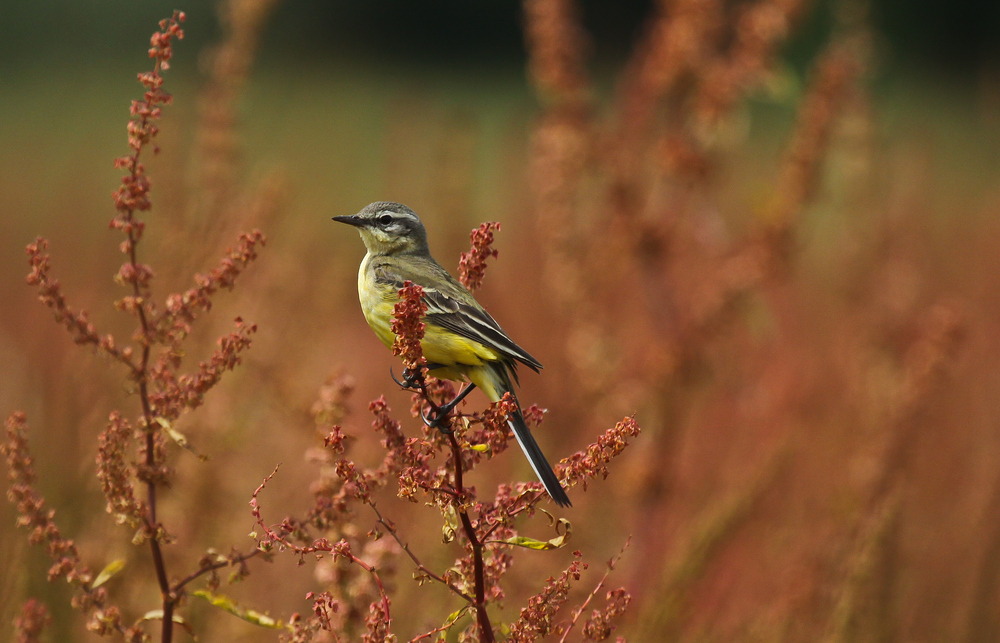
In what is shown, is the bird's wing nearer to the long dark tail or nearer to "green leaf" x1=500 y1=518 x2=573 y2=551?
the long dark tail

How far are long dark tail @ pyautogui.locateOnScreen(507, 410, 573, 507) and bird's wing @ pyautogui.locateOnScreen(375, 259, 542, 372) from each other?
0.56 feet

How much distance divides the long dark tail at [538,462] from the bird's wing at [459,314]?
170 mm

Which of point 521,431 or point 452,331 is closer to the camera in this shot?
point 521,431

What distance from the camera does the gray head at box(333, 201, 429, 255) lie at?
3338 millimetres

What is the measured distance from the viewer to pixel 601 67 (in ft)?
71.8

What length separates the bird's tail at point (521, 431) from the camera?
1.82m

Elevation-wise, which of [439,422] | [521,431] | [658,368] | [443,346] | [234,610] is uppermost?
[658,368]

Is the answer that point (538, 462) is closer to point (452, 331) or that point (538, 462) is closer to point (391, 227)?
point (452, 331)

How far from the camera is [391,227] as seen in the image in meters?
3.35

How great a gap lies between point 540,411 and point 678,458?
3.85 m

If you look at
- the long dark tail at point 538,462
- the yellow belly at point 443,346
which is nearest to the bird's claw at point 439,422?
the long dark tail at point 538,462

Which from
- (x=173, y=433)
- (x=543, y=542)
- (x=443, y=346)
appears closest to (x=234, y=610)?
(x=173, y=433)

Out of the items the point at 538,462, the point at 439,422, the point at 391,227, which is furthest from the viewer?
the point at 391,227

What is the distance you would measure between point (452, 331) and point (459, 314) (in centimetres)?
5
